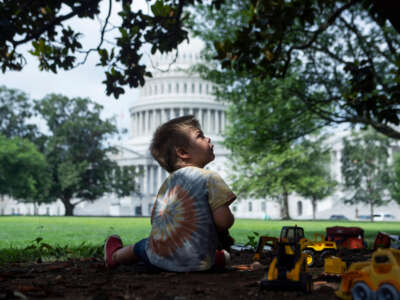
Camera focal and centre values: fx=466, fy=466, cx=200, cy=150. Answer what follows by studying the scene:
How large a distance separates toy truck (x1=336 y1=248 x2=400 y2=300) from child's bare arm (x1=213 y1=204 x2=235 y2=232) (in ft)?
3.19

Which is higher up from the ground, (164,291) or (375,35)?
(375,35)

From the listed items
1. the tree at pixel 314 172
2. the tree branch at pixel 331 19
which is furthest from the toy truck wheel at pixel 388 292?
the tree at pixel 314 172

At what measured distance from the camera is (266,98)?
12.1 metres

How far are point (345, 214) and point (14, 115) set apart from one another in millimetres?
42541

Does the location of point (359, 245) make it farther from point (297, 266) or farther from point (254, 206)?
point (254, 206)

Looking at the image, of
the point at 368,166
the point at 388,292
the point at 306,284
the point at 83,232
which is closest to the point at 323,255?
the point at 306,284

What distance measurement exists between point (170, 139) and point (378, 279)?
1697 millimetres

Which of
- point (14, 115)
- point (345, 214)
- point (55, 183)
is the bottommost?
point (345, 214)

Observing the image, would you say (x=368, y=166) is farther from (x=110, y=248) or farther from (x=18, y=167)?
(x=110, y=248)

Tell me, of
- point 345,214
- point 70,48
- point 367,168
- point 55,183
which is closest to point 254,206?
point 345,214

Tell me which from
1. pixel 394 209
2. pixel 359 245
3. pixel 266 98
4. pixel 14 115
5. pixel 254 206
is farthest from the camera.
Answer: pixel 254 206

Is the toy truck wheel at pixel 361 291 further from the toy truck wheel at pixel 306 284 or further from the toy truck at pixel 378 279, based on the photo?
the toy truck wheel at pixel 306 284

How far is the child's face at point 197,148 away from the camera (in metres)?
3.18

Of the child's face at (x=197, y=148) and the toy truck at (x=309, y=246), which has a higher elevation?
the child's face at (x=197, y=148)
